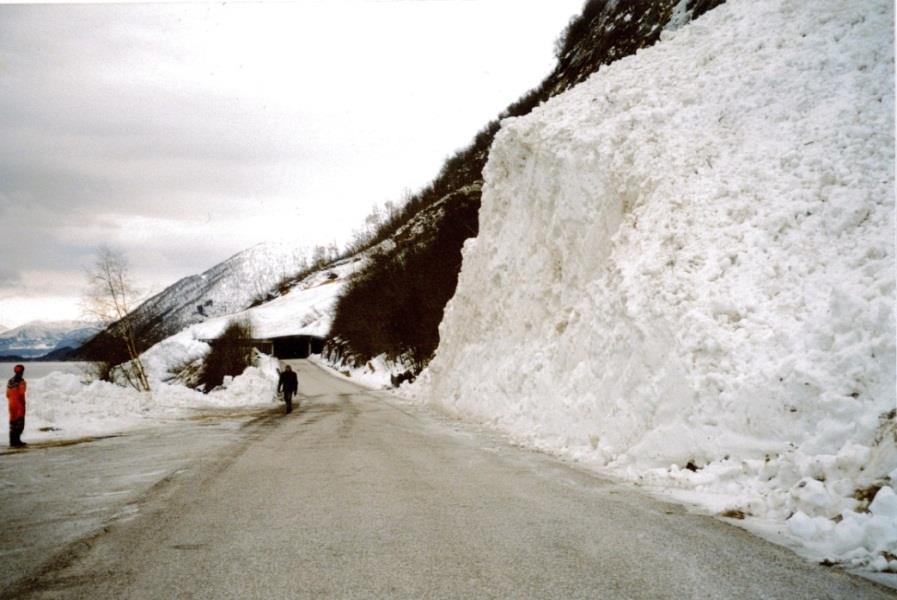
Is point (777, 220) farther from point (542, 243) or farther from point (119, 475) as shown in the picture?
point (119, 475)

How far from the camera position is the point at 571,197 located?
17172mm

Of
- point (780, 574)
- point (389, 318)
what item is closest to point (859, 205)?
point (780, 574)

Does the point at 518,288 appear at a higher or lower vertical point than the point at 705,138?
lower

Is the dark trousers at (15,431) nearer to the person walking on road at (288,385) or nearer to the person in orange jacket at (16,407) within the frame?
the person in orange jacket at (16,407)

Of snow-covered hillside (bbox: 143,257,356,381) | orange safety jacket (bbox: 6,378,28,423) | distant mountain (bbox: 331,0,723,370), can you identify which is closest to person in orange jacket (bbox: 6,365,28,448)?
orange safety jacket (bbox: 6,378,28,423)

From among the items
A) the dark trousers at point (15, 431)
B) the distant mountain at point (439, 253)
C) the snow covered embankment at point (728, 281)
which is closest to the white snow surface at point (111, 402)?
the dark trousers at point (15, 431)

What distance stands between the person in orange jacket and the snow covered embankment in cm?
1052

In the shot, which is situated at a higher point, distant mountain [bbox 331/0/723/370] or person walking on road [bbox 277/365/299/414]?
distant mountain [bbox 331/0/723/370]

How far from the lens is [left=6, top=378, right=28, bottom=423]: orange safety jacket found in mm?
11898

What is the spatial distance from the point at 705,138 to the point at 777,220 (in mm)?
4161

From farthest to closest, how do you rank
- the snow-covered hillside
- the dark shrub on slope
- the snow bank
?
the snow-covered hillside
the dark shrub on slope
the snow bank

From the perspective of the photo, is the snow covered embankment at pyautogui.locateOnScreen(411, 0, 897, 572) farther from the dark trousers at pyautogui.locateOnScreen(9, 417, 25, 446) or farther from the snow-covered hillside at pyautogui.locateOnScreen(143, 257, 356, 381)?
the snow-covered hillside at pyautogui.locateOnScreen(143, 257, 356, 381)

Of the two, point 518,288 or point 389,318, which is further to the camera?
point 389,318

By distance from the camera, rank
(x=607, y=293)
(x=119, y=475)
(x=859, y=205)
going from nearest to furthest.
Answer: (x=119, y=475) < (x=859, y=205) < (x=607, y=293)
